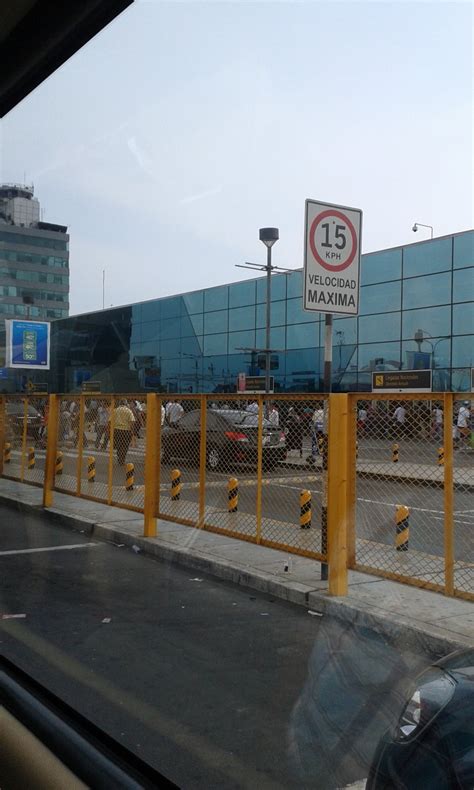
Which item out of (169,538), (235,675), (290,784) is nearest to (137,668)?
(235,675)

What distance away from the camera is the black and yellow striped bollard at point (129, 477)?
8.81m

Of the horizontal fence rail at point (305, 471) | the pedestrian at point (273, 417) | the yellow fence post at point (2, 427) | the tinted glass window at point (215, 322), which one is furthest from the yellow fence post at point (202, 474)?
the tinted glass window at point (215, 322)

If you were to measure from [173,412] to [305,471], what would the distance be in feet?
6.13

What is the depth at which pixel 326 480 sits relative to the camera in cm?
605

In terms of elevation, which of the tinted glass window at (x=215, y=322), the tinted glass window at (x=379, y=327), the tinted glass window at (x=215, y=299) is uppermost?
the tinted glass window at (x=215, y=299)

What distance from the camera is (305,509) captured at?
6934mm

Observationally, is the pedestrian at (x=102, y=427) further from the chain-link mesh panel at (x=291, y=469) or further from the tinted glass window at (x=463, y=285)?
the tinted glass window at (x=463, y=285)

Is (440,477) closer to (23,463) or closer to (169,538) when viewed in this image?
(169,538)

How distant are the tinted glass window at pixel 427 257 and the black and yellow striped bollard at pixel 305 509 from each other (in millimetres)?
18410

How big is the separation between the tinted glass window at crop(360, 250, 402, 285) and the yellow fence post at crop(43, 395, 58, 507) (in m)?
16.7

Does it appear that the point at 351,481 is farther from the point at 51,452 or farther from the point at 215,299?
the point at 215,299

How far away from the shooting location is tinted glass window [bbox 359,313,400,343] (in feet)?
86.9

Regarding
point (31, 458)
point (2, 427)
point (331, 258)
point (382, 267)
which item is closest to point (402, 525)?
point (331, 258)

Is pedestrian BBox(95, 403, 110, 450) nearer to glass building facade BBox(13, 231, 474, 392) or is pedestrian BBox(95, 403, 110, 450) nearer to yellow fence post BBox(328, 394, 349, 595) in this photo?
yellow fence post BBox(328, 394, 349, 595)
